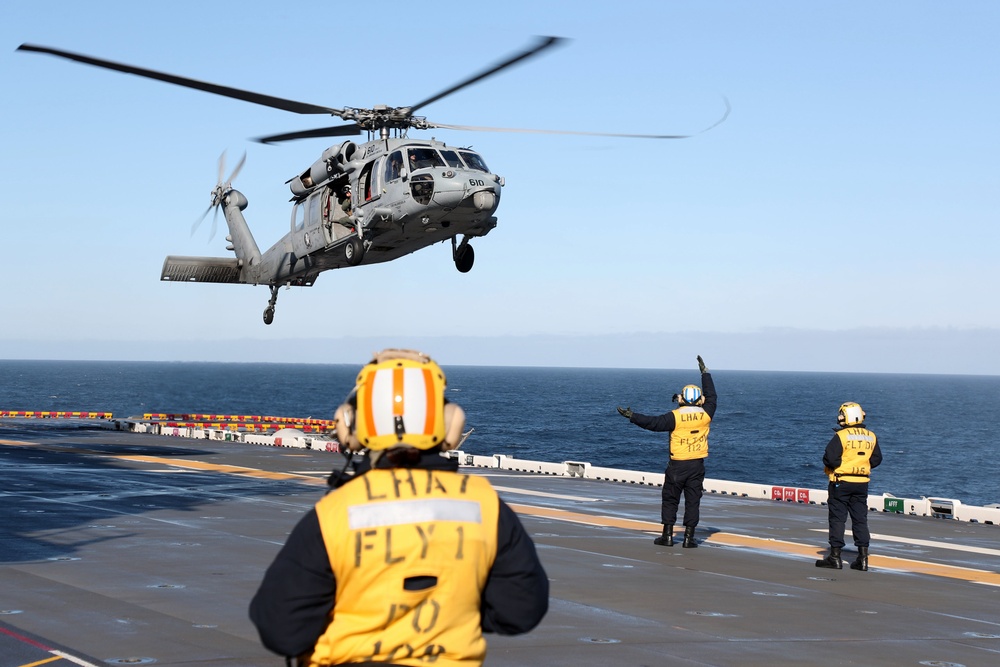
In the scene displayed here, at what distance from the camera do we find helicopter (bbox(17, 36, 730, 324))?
838 inches

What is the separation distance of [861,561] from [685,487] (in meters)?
2.49

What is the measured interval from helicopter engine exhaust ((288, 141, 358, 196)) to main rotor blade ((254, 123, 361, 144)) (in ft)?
0.90

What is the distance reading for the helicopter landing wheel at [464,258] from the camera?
23.2 metres

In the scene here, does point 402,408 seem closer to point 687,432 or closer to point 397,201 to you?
point 687,432

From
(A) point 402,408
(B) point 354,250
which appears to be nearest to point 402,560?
(A) point 402,408

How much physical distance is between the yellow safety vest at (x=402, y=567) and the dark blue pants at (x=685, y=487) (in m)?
12.1

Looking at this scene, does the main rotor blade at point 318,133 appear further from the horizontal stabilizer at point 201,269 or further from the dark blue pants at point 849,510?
the dark blue pants at point 849,510

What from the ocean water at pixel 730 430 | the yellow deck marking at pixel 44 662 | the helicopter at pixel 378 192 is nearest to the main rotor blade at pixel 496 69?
the helicopter at pixel 378 192

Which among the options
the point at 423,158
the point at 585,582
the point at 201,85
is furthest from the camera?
the point at 423,158

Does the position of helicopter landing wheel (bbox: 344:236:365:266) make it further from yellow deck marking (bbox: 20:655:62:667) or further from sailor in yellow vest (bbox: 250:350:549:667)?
sailor in yellow vest (bbox: 250:350:549:667)

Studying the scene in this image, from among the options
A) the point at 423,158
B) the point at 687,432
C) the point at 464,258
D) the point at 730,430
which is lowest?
the point at 730,430

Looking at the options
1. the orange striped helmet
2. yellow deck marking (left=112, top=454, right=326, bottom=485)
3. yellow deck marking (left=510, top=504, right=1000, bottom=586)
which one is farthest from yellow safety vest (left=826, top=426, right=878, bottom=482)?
yellow deck marking (left=112, top=454, right=326, bottom=485)

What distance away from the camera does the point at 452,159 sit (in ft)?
72.1

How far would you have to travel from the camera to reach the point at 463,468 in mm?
31547
